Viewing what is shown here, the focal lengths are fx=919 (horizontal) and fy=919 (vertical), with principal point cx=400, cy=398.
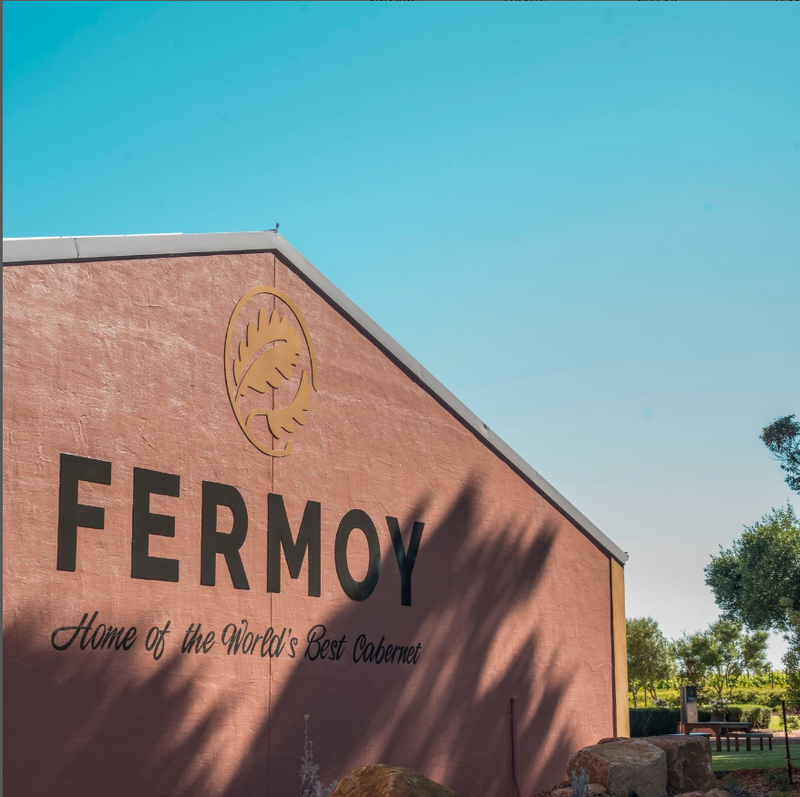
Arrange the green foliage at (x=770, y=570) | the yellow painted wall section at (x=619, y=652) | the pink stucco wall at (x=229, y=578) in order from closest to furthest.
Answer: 1. the pink stucco wall at (x=229, y=578)
2. the yellow painted wall section at (x=619, y=652)
3. the green foliage at (x=770, y=570)

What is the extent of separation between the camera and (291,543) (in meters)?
11.9

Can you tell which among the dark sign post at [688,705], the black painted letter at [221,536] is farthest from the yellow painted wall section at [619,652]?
the dark sign post at [688,705]

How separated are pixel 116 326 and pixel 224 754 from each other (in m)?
5.06

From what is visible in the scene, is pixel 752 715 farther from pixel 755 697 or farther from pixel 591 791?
pixel 591 791

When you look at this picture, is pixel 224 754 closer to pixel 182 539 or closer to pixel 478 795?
pixel 182 539

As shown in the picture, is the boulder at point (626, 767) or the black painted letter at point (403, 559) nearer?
the boulder at point (626, 767)

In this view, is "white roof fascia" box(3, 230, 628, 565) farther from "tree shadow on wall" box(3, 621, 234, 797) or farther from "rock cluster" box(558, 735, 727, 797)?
"rock cluster" box(558, 735, 727, 797)

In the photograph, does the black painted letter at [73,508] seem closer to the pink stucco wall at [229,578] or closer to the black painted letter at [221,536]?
the pink stucco wall at [229,578]

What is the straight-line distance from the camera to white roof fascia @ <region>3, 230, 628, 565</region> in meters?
9.82

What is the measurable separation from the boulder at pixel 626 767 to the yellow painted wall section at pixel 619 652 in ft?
10.8

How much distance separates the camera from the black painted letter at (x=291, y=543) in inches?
458

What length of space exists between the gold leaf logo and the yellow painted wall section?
853 cm

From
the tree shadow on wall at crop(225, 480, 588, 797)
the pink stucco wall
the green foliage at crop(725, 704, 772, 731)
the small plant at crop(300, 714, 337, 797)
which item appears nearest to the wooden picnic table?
the green foliage at crop(725, 704, 772, 731)

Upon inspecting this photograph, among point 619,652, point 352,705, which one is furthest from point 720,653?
point 352,705
